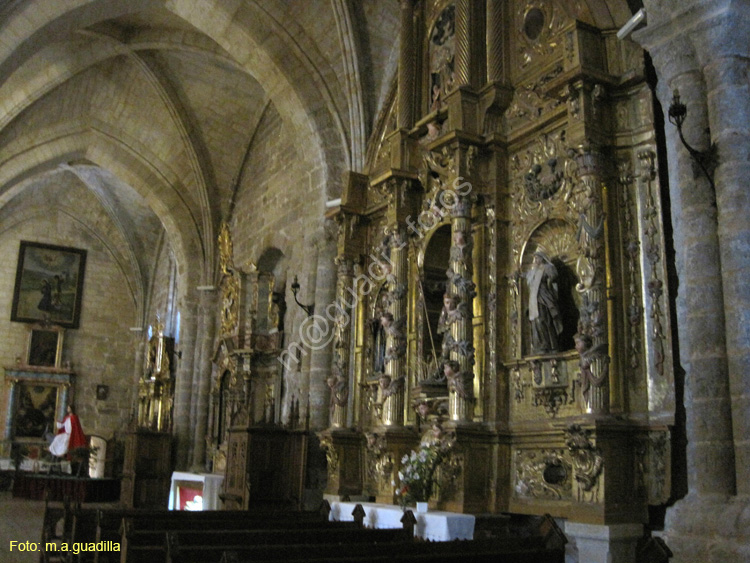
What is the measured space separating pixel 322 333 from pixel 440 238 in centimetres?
284

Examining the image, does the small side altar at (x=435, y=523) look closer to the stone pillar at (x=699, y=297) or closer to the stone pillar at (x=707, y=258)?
the stone pillar at (x=707, y=258)

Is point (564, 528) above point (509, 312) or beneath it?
beneath

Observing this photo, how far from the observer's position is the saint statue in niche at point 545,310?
7801mm

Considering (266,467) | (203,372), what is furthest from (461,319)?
(203,372)

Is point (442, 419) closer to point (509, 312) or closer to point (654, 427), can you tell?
point (509, 312)

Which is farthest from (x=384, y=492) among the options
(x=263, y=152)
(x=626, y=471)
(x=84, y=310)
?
(x=84, y=310)

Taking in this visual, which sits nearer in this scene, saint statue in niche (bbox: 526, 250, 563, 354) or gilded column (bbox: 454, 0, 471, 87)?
saint statue in niche (bbox: 526, 250, 563, 354)

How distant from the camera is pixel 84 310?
2427 centimetres

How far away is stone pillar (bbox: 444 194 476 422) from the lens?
828cm

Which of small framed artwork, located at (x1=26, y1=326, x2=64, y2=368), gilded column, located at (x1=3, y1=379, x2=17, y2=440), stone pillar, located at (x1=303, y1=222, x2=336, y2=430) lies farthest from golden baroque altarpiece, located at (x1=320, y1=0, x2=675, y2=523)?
small framed artwork, located at (x1=26, y1=326, x2=64, y2=368)

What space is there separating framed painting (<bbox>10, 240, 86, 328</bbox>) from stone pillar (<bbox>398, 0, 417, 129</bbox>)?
54.6 feet

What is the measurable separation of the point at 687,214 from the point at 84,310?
21.7 m

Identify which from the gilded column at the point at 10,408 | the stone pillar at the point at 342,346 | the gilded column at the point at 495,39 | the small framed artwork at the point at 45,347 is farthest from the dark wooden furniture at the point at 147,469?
the gilded column at the point at 495,39

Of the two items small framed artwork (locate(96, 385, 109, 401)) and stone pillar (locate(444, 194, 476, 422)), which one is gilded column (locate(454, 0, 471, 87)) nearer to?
stone pillar (locate(444, 194, 476, 422))
